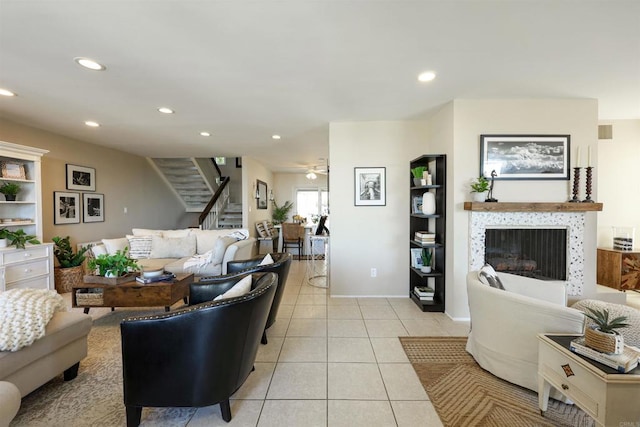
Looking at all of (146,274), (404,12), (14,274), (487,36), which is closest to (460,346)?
(487,36)

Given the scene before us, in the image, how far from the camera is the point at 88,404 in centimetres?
177

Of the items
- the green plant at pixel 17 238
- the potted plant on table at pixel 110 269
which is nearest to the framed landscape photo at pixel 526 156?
the potted plant on table at pixel 110 269

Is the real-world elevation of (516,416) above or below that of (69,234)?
below

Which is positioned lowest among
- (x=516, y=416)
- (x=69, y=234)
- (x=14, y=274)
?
(x=516, y=416)

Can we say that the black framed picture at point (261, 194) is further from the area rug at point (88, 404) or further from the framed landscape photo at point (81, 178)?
the area rug at point (88, 404)

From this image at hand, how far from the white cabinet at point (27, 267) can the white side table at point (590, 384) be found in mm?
5200

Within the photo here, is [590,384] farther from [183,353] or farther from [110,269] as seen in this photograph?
A: [110,269]

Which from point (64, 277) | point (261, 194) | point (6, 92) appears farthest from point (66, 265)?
point (261, 194)

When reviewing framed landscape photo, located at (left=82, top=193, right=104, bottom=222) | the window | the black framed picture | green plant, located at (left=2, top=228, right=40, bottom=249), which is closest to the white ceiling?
green plant, located at (left=2, top=228, right=40, bottom=249)

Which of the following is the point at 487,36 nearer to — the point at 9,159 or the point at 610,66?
the point at 610,66

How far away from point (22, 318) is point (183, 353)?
1013 millimetres

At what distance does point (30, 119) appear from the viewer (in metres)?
3.56

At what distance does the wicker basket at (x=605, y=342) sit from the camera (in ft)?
4.52

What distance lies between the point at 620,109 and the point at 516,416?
12.7ft
